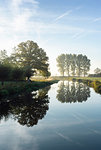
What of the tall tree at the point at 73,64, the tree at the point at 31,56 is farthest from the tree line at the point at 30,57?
the tall tree at the point at 73,64

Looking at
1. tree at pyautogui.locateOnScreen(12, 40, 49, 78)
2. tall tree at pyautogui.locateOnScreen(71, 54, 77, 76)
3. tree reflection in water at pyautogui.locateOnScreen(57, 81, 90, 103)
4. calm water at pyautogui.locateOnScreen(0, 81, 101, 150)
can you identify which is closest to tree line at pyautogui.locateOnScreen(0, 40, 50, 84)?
tree at pyautogui.locateOnScreen(12, 40, 49, 78)

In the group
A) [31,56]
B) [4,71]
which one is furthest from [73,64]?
[4,71]

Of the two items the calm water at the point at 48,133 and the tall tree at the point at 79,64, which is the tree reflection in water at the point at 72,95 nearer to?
the calm water at the point at 48,133

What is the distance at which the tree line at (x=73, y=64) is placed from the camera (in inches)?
5738

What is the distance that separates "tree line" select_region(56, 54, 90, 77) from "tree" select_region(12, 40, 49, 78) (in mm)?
84111

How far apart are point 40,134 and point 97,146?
10.8ft

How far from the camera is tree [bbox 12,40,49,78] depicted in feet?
208

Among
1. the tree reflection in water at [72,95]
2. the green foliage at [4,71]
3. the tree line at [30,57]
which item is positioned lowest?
the tree reflection in water at [72,95]

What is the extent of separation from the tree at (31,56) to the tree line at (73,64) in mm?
84111

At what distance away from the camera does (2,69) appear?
28859 mm

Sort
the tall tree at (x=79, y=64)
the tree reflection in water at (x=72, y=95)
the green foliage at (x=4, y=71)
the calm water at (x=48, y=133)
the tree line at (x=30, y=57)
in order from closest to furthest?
the calm water at (x=48, y=133)
the tree reflection in water at (x=72, y=95)
the green foliage at (x=4, y=71)
the tree line at (x=30, y=57)
the tall tree at (x=79, y=64)

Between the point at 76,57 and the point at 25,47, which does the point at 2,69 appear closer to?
the point at 25,47

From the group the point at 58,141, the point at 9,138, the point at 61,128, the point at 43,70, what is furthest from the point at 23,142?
the point at 43,70

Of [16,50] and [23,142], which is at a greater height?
[16,50]
